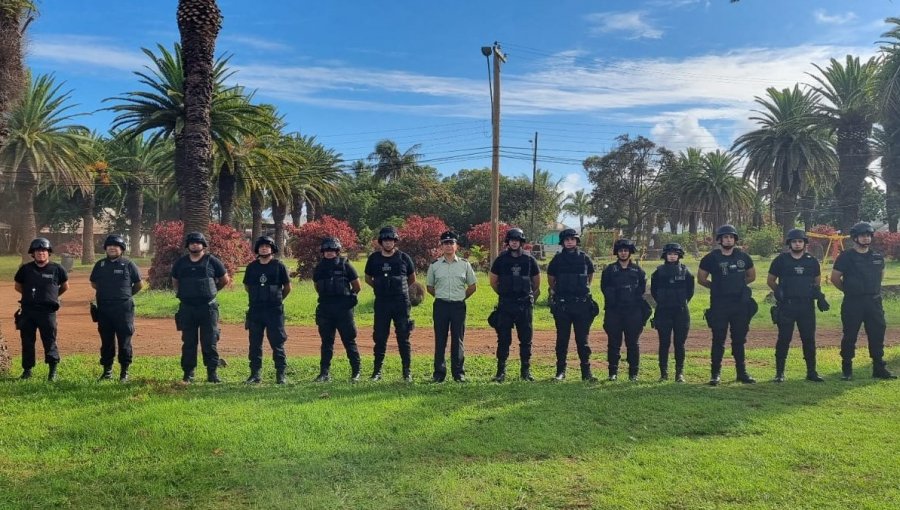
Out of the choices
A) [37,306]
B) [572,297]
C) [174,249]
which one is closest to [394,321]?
[572,297]

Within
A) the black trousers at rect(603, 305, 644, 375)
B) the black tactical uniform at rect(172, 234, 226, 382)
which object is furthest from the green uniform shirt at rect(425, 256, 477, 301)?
the black tactical uniform at rect(172, 234, 226, 382)

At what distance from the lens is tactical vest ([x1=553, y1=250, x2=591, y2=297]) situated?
7906 millimetres

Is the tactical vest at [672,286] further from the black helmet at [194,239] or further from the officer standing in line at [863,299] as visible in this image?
the black helmet at [194,239]

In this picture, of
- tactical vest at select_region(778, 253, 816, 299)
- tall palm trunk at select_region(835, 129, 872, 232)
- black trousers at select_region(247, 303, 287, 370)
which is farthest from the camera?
tall palm trunk at select_region(835, 129, 872, 232)

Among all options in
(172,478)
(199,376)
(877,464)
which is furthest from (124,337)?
(877,464)

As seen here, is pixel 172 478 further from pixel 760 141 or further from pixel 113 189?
pixel 113 189

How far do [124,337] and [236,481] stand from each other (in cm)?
421

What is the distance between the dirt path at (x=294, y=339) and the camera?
36.4 ft

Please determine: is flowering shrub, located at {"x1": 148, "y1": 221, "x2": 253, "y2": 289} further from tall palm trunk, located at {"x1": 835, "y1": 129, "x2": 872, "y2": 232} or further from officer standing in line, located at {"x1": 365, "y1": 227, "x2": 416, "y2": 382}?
tall palm trunk, located at {"x1": 835, "y1": 129, "x2": 872, "y2": 232}

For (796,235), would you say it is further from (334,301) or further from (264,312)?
(264,312)

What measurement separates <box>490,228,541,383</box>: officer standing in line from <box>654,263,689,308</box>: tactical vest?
Answer: 1587mm

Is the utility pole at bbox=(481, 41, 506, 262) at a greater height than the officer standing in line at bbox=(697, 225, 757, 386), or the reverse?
the utility pole at bbox=(481, 41, 506, 262)

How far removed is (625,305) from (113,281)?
6.38 metres

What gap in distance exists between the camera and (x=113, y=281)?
Answer: 25.2ft
